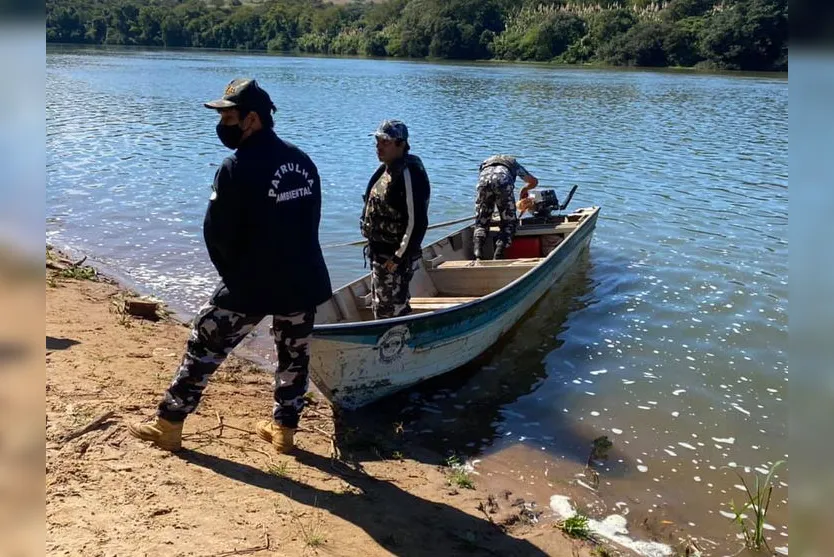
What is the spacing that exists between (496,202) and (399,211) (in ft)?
11.4

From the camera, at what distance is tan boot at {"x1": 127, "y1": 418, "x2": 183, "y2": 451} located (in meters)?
4.55

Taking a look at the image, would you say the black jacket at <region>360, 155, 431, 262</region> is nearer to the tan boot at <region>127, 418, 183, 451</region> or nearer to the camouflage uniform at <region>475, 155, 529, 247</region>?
the tan boot at <region>127, 418, 183, 451</region>

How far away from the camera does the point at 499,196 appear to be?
29.7 feet

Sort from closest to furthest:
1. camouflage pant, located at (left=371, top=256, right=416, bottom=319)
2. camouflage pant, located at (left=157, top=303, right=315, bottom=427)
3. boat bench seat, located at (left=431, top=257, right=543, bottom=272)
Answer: camouflage pant, located at (left=157, top=303, right=315, bottom=427), camouflage pant, located at (left=371, top=256, right=416, bottom=319), boat bench seat, located at (left=431, top=257, right=543, bottom=272)

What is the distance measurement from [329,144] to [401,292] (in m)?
15.9

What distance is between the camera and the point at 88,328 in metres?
6.92

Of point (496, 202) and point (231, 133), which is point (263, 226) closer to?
point (231, 133)

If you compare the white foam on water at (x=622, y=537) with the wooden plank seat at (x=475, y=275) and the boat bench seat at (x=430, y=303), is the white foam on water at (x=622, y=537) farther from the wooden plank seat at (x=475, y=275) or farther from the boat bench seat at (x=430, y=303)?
the wooden plank seat at (x=475, y=275)

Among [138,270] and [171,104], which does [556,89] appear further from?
[138,270]

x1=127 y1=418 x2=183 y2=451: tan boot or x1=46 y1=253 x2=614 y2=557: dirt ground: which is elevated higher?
x1=127 y1=418 x2=183 y2=451: tan boot

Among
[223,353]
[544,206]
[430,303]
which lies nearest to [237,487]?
[223,353]

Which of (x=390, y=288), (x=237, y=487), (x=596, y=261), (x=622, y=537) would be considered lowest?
(x=622, y=537)

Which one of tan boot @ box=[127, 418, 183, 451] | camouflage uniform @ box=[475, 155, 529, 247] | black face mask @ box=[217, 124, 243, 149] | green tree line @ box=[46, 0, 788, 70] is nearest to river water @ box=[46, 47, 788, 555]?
camouflage uniform @ box=[475, 155, 529, 247]

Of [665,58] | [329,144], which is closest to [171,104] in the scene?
[329,144]
